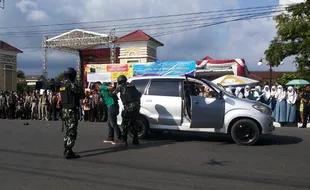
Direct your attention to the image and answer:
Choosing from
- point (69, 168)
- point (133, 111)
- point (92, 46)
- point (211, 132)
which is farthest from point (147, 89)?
point (92, 46)

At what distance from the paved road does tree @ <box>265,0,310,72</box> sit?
12406mm

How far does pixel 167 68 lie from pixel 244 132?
47.4 ft

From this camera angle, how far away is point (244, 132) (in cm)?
959

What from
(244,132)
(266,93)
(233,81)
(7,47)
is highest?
(7,47)

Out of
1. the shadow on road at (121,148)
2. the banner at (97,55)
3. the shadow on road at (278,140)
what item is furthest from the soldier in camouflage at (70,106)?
the banner at (97,55)

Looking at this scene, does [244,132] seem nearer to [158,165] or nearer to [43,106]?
[158,165]

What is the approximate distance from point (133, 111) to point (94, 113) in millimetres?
10203

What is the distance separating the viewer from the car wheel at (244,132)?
948cm

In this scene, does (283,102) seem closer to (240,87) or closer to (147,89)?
(240,87)

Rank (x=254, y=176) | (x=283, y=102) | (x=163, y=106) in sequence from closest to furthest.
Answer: (x=254, y=176) < (x=163, y=106) < (x=283, y=102)

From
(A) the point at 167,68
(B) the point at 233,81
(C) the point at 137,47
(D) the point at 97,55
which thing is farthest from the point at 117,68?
(D) the point at 97,55

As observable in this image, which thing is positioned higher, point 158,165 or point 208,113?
point 208,113

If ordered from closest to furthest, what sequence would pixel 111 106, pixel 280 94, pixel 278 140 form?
pixel 111 106
pixel 278 140
pixel 280 94

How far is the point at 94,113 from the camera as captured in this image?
19.2 metres
